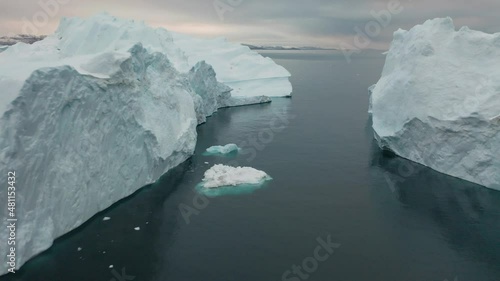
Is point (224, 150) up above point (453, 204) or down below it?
below

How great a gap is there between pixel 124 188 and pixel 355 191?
43.8ft

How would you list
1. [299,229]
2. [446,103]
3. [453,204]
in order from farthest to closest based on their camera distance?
[446,103] → [453,204] → [299,229]

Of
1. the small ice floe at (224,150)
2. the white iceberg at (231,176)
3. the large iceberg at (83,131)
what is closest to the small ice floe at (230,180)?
the white iceberg at (231,176)

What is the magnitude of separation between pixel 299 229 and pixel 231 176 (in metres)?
7.22

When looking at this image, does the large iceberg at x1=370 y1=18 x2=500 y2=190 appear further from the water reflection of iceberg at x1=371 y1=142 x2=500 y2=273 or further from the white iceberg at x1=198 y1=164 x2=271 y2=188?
the white iceberg at x1=198 y1=164 x2=271 y2=188

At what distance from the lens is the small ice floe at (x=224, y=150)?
31328 millimetres

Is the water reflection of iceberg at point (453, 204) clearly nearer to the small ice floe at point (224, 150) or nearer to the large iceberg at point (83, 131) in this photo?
the small ice floe at point (224, 150)

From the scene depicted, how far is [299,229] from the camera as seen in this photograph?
63.2 feet

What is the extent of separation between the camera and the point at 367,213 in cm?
2130

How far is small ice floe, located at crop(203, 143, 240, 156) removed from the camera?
3133 cm

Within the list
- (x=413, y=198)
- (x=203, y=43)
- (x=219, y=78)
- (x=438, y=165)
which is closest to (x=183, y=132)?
(x=413, y=198)

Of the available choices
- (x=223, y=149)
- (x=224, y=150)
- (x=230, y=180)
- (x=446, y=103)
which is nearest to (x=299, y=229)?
(x=230, y=180)

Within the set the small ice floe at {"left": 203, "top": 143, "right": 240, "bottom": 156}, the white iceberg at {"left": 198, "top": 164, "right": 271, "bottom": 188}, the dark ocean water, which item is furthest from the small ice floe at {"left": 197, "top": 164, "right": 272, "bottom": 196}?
the small ice floe at {"left": 203, "top": 143, "right": 240, "bottom": 156}

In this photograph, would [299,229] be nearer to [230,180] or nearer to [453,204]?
[230,180]
